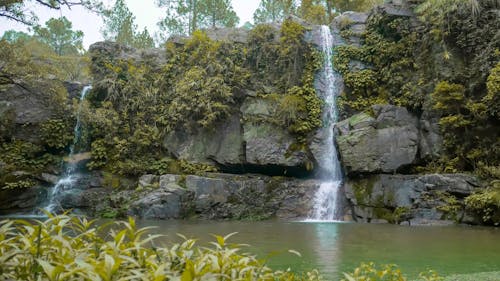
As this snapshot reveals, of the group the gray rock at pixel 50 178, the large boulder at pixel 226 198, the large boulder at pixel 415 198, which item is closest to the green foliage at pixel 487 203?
the large boulder at pixel 415 198

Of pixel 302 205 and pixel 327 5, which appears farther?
pixel 327 5

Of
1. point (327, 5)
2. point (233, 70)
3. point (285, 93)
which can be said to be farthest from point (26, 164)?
point (327, 5)

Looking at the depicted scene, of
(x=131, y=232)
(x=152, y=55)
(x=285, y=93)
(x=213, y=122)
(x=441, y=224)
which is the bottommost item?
(x=441, y=224)

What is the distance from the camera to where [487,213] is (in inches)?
429

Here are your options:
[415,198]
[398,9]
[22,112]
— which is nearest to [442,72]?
[398,9]

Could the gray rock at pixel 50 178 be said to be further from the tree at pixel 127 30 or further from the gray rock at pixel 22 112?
the tree at pixel 127 30

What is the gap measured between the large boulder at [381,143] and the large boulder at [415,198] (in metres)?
0.63

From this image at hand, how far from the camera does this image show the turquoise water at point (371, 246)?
5.98 meters

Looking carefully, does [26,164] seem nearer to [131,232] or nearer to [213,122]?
[213,122]

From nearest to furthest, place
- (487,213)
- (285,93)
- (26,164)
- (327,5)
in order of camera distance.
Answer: (487,213) < (26,164) < (285,93) < (327,5)

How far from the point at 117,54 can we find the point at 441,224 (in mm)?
15033

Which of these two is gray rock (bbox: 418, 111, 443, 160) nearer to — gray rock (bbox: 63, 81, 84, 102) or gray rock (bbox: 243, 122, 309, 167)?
gray rock (bbox: 243, 122, 309, 167)

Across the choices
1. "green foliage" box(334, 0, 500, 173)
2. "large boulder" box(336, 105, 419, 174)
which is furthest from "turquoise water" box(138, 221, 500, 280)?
"green foliage" box(334, 0, 500, 173)

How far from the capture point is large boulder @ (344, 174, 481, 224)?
11812 mm
